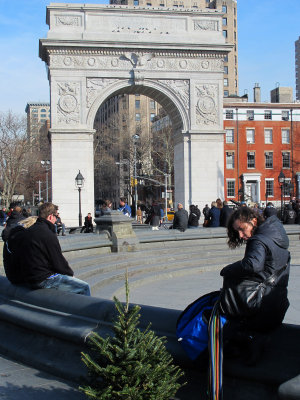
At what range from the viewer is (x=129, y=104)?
278ft

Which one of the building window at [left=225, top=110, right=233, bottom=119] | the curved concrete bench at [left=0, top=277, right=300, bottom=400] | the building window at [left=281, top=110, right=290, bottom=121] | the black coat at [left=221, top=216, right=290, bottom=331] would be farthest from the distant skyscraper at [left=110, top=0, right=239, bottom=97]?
the black coat at [left=221, top=216, right=290, bottom=331]

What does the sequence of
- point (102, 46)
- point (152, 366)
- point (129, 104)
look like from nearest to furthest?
point (152, 366)
point (102, 46)
point (129, 104)

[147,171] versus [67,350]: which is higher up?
[147,171]

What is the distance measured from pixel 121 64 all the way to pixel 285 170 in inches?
1210

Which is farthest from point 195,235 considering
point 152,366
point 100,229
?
point 152,366

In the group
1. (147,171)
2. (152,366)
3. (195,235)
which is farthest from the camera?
(147,171)

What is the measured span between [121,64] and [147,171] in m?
30.4

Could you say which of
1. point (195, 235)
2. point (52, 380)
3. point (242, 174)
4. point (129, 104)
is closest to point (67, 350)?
point (52, 380)

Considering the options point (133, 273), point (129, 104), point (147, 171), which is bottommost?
point (133, 273)

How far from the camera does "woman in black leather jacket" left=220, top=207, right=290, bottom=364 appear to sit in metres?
3.54

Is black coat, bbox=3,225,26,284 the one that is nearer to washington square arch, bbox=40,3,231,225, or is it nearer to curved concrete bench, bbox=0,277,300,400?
curved concrete bench, bbox=0,277,300,400

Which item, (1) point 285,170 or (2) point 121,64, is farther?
(1) point 285,170

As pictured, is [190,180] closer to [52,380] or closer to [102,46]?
[102,46]

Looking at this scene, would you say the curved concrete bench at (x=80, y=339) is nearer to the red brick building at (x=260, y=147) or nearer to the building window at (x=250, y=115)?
the red brick building at (x=260, y=147)
